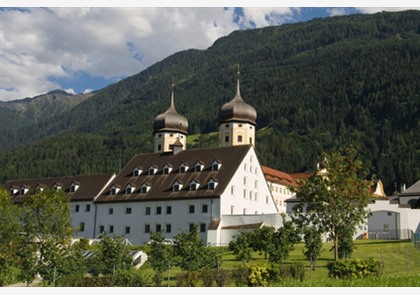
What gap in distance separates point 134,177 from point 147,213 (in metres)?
6.92

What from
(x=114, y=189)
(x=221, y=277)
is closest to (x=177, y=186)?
(x=114, y=189)

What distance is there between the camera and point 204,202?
238 ft

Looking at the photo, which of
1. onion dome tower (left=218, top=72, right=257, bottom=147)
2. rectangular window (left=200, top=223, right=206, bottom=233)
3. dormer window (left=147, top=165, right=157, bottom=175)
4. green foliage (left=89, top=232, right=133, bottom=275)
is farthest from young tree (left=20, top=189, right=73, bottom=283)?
onion dome tower (left=218, top=72, right=257, bottom=147)

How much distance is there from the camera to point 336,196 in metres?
48.7

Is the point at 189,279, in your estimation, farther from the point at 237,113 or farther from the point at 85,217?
the point at 237,113

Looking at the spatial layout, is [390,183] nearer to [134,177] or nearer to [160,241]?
[134,177]

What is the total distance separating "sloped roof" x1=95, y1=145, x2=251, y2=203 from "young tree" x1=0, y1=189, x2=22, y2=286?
23.0 m

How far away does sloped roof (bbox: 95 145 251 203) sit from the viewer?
73750 millimetres

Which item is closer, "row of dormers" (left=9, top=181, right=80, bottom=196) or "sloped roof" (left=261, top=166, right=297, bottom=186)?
"row of dormers" (left=9, top=181, right=80, bottom=196)

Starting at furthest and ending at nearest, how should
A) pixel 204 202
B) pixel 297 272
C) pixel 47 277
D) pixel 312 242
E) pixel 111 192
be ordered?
pixel 111 192 < pixel 204 202 < pixel 312 242 < pixel 47 277 < pixel 297 272

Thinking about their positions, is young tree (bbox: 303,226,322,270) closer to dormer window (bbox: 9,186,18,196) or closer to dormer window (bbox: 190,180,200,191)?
dormer window (bbox: 190,180,200,191)

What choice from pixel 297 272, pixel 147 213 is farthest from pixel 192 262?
pixel 147 213

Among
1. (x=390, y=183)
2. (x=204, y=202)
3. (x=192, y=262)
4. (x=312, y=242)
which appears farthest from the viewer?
(x=390, y=183)

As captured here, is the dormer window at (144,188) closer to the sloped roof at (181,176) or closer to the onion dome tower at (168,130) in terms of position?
the sloped roof at (181,176)
